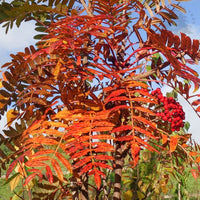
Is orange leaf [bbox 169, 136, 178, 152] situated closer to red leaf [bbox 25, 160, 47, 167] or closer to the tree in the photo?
the tree

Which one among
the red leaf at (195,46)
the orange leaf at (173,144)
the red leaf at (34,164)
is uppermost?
the red leaf at (195,46)

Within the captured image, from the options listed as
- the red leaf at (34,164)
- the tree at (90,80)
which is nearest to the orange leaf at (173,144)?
the tree at (90,80)

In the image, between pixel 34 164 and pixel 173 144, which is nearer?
pixel 34 164

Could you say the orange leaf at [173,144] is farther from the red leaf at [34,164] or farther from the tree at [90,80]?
the red leaf at [34,164]

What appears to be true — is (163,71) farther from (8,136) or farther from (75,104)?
(8,136)

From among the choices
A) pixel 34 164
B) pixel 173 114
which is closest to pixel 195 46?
pixel 173 114

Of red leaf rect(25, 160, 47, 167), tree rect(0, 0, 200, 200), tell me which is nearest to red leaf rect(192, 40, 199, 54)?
tree rect(0, 0, 200, 200)

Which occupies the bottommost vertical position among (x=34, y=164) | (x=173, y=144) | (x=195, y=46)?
(x=34, y=164)

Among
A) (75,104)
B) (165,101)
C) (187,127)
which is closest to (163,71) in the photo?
(165,101)

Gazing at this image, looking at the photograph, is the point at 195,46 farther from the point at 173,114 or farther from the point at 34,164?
the point at 34,164

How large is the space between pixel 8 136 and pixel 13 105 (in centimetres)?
10

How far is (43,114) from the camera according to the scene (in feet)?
3.00

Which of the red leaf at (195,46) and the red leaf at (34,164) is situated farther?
the red leaf at (195,46)

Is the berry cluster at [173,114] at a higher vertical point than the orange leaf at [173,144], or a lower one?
higher
